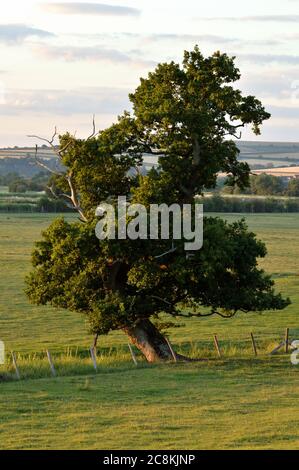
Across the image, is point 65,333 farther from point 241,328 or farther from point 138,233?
point 138,233

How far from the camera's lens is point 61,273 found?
3938 centimetres

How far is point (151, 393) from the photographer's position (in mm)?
32000

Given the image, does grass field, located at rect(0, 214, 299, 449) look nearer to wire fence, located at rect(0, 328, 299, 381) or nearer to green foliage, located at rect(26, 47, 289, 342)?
wire fence, located at rect(0, 328, 299, 381)

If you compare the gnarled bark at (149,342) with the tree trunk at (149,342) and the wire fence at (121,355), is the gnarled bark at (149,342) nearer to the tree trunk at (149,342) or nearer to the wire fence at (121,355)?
the tree trunk at (149,342)

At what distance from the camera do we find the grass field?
24.4 metres

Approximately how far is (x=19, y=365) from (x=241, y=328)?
63.7ft

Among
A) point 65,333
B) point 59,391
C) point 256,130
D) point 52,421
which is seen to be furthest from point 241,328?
point 52,421

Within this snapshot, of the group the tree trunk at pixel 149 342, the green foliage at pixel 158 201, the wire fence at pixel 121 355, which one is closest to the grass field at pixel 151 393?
the wire fence at pixel 121 355

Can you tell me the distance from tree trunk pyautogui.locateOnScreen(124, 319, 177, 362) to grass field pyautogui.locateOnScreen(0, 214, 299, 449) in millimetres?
943

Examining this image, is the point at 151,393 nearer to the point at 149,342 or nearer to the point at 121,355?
the point at 149,342

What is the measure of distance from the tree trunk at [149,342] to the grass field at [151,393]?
94 cm

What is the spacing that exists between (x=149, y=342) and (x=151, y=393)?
8778 mm

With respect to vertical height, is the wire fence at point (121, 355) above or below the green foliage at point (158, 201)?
below

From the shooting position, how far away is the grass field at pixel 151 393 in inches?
962
